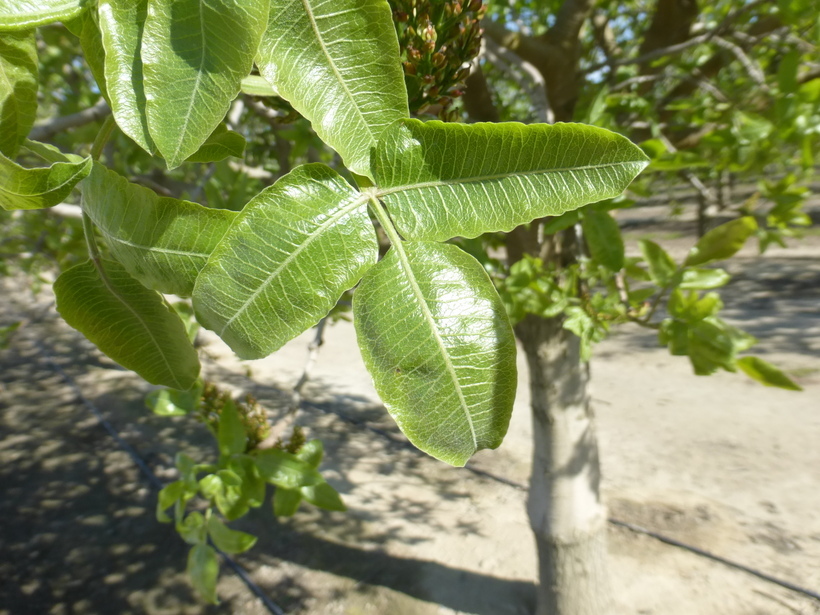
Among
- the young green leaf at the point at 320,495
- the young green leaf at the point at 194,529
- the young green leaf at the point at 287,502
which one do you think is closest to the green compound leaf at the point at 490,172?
the young green leaf at the point at 320,495

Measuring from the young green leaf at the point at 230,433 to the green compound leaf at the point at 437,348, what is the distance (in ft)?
3.66

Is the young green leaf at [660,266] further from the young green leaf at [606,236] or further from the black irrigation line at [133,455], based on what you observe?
the black irrigation line at [133,455]

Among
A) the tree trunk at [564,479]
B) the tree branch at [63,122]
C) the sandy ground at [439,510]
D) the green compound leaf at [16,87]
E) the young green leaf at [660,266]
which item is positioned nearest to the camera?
the green compound leaf at [16,87]

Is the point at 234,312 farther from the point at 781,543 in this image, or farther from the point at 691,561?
the point at 781,543

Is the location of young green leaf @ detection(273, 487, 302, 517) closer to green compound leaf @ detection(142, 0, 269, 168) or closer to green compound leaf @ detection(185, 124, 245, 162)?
green compound leaf @ detection(185, 124, 245, 162)

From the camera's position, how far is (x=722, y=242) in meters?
1.37

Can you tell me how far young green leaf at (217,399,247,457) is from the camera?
145 centimetres

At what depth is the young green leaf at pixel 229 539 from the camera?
1.53 metres

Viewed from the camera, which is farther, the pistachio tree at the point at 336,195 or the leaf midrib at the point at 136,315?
the leaf midrib at the point at 136,315

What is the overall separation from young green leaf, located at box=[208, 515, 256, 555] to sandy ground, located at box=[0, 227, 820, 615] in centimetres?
112

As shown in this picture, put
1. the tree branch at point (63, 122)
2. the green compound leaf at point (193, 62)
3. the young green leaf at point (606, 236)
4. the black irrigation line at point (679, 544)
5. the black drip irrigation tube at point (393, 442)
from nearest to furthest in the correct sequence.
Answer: the green compound leaf at point (193, 62) → the tree branch at point (63, 122) → the young green leaf at point (606, 236) → the black irrigation line at point (679, 544) → the black drip irrigation tube at point (393, 442)

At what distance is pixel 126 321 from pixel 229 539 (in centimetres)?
122

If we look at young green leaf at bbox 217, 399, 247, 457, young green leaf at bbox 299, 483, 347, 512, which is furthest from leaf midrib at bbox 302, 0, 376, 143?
young green leaf at bbox 299, 483, 347, 512

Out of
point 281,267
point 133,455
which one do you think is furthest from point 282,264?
point 133,455
